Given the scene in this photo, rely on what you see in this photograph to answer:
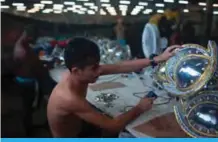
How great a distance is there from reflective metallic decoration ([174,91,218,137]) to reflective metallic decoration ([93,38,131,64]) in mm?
395

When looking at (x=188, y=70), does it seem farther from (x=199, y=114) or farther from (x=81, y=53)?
(x=81, y=53)

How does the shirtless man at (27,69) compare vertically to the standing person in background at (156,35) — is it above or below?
below

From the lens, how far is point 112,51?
5.86 ft

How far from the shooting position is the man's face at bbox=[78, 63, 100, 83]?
67.2 inches

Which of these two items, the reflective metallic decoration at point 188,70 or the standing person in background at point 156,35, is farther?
the standing person in background at point 156,35

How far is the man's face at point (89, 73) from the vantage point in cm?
Result: 171

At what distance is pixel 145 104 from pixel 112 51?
337 millimetres

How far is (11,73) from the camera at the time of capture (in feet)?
5.72

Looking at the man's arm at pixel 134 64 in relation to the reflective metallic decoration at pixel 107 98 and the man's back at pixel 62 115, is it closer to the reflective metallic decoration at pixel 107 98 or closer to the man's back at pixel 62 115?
the reflective metallic decoration at pixel 107 98

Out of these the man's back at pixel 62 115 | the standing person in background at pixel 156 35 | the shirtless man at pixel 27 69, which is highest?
the standing person in background at pixel 156 35

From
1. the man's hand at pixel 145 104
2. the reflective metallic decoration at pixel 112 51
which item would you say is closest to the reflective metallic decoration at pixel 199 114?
the man's hand at pixel 145 104

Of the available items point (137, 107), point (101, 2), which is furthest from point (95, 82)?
point (101, 2)

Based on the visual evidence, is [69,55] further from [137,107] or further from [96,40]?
[137,107]

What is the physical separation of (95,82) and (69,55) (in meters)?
0.20
